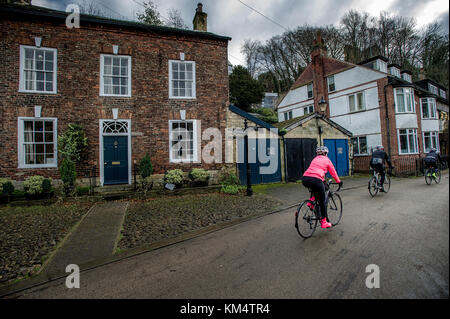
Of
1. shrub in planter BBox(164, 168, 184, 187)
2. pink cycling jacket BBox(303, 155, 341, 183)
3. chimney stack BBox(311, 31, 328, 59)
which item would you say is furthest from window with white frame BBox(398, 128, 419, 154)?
shrub in planter BBox(164, 168, 184, 187)

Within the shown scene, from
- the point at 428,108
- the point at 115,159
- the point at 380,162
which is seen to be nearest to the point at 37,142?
the point at 115,159

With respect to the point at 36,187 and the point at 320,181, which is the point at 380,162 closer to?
the point at 320,181

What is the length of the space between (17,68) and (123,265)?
34.5ft

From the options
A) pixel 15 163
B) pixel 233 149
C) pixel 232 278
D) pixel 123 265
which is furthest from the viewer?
pixel 233 149

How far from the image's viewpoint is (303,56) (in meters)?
32.7

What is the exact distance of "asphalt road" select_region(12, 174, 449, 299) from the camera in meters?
2.83

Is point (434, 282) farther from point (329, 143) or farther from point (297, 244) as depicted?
point (329, 143)

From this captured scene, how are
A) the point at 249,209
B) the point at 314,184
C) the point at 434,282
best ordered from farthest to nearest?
1. the point at 249,209
2. the point at 314,184
3. the point at 434,282

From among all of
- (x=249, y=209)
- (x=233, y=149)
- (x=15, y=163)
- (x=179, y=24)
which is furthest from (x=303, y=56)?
(x=15, y=163)

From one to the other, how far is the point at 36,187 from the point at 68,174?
42.7 inches

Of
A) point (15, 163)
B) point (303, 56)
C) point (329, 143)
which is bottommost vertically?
point (15, 163)

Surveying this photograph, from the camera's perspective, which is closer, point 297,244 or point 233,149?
point 297,244

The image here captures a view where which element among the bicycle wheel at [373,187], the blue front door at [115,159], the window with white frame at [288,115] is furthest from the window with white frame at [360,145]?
the blue front door at [115,159]

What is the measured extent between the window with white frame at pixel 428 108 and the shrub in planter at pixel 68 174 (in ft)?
81.8
